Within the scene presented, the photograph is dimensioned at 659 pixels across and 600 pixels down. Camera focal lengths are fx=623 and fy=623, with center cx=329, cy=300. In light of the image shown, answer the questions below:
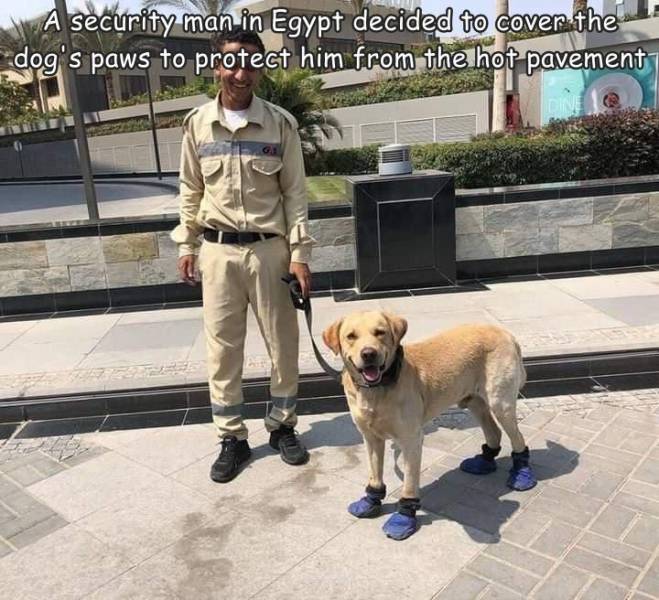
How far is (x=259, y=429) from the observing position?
432cm

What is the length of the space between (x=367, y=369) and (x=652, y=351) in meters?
3.32

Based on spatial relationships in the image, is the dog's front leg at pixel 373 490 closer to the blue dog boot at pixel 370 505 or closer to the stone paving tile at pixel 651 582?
the blue dog boot at pixel 370 505

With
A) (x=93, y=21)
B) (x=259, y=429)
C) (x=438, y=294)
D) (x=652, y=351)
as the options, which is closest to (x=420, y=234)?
(x=438, y=294)

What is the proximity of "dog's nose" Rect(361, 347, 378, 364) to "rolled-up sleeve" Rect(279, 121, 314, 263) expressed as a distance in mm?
1129

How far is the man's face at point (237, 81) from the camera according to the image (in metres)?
3.38

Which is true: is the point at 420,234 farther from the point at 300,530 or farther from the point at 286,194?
the point at 300,530

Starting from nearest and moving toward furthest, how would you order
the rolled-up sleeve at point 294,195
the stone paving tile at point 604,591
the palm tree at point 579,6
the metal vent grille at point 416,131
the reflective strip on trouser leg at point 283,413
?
the stone paving tile at point 604,591 → the rolled-up sleeve at point 294,195 → the reflective strip on trouser leg at point 283,413 → the palm tree at point 579,6 → the metal vent grille at point 416,131

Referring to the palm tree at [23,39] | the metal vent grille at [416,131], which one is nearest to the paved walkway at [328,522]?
the metal vent grille at [416,131]

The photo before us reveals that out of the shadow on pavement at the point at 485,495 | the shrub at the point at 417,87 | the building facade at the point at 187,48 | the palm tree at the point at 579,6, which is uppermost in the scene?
the building facade at the point at 187,48

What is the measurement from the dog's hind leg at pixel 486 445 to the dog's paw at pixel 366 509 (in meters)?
0.66

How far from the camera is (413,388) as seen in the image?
2.93 m

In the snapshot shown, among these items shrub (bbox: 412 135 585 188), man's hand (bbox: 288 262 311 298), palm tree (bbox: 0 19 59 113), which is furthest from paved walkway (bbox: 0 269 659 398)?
palm tree (bbox: 0 19 59 113)

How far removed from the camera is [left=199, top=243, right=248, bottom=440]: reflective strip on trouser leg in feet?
11.9

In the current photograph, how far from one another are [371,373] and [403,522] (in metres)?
0.80
